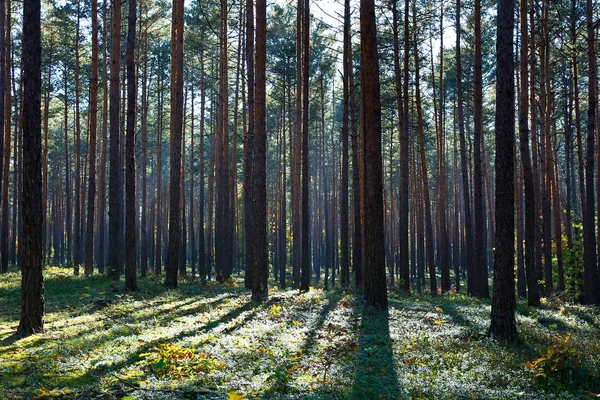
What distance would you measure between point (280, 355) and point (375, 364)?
1.49 m

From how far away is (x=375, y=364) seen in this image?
712cm

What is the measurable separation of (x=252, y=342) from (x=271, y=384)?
8.16 ft

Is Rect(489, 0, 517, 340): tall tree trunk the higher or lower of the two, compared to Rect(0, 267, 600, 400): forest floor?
higher

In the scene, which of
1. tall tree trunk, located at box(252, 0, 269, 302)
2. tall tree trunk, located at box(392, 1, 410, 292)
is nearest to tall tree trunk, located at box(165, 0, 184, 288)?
tall tree trunk, located at box(252, 0, 269, 302)

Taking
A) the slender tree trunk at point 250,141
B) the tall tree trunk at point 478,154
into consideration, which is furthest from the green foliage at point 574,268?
the slender tree trunk at point 250,141

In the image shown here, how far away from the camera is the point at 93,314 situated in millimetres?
10617

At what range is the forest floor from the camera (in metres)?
5.64

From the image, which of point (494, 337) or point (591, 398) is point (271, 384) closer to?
point (591, 398)

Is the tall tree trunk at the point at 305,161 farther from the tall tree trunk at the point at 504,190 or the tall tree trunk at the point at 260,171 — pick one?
the tall tree trunk at the point at 504,190

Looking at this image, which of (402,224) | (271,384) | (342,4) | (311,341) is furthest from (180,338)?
(342,4)

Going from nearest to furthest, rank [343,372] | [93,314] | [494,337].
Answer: [343,372] → [494,337] → [93,314]

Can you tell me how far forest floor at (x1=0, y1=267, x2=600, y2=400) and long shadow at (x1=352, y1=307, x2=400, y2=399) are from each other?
21mm

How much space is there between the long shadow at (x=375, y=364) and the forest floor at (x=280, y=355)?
0.07ft

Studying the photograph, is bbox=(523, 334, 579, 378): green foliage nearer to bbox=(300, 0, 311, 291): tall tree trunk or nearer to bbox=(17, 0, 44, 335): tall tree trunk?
bbox=(17, 0, 44, 335): tall tree trunk
